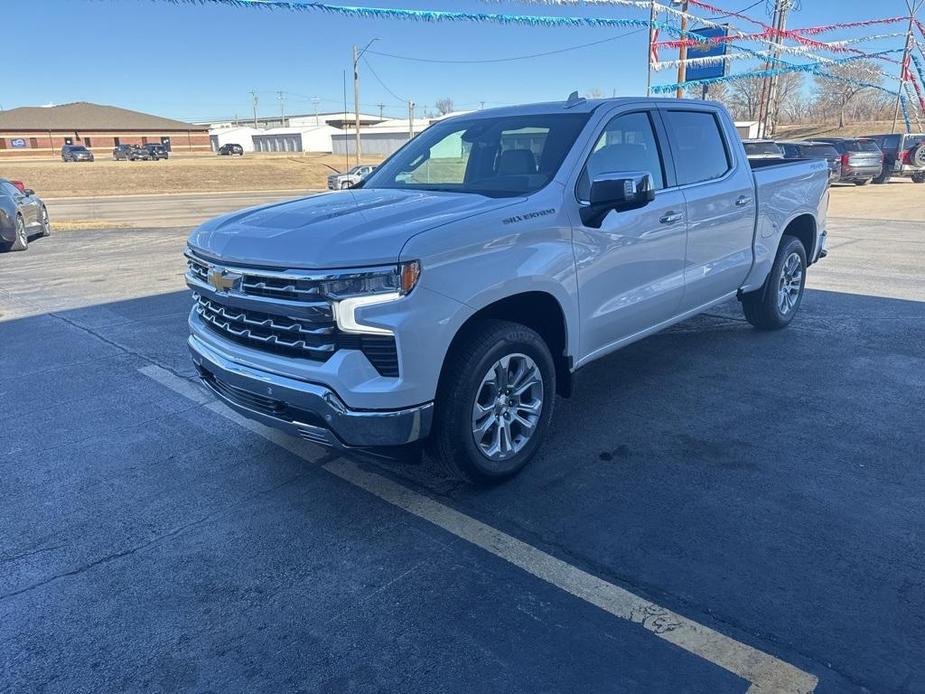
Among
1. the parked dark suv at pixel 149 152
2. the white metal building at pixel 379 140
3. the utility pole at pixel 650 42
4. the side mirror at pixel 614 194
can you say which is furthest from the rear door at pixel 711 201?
the white metal building at pixel 379 140

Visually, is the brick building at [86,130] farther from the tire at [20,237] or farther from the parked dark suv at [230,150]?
the tire at [20,237]

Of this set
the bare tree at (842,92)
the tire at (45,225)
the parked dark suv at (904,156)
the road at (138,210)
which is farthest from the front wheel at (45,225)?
the bare tree at (842,92)

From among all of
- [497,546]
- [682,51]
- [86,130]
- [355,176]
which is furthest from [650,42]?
[86,130]

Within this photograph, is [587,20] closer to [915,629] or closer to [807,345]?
[807,345]

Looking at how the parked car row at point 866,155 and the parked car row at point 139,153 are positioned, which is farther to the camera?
the parked car row at point 139,153

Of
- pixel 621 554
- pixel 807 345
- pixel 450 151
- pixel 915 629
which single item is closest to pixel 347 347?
pixel 621 554

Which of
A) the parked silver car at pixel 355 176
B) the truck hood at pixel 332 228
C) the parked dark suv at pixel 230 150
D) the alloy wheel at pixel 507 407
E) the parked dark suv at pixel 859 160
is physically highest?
the parked dark suv at pixel 230 150

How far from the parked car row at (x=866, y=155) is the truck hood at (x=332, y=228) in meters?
18.8

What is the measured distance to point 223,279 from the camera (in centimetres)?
349

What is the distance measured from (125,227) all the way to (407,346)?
1671 centimetres

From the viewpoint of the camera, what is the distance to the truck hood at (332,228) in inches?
120

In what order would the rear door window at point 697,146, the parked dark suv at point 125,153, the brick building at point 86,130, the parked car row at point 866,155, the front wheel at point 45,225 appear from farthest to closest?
the brick building at point 86,130, the parked dark suv at point 125,153, the parked car row at point 866,155, the front wheel at point 45,225, the rear door window at point 697,146

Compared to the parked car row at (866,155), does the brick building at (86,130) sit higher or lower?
higher

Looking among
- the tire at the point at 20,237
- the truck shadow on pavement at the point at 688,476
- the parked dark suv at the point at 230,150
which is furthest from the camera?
the parked dark suv at the point at 230,150
